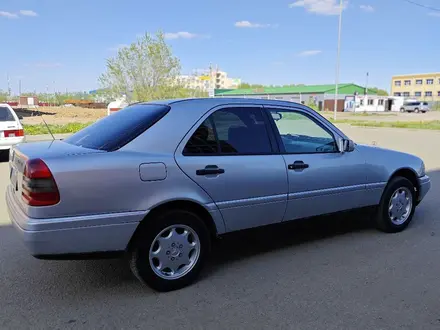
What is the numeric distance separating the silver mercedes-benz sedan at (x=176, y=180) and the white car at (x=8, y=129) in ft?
24.8

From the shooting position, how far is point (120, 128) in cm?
348

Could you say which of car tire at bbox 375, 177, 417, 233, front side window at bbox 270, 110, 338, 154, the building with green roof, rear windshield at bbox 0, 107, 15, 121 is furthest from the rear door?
the building with green roof

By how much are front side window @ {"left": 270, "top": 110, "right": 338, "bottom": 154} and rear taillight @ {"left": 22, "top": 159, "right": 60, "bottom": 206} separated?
84.6 inches

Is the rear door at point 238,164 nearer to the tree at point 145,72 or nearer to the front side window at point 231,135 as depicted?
the front side window at point 231,135

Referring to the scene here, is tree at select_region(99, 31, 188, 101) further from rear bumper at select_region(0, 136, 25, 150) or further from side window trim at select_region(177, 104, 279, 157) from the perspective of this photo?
side window trim at select_region(177, 104, 279, 157)

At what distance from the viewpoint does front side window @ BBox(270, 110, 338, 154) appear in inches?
158

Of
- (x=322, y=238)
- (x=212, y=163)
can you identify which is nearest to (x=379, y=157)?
(x=322, y=238)

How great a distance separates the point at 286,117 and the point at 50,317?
9.30 ft

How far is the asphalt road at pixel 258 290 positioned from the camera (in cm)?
290

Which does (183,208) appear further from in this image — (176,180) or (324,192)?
(324,192)

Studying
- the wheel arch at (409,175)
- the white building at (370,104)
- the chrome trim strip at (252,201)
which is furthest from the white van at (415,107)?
the chrome trim strip at (252,201)

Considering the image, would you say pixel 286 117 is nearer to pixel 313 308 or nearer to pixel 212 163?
pixel 212 163

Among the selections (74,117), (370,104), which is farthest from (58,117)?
(370,104)

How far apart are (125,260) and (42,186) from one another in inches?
57.5
